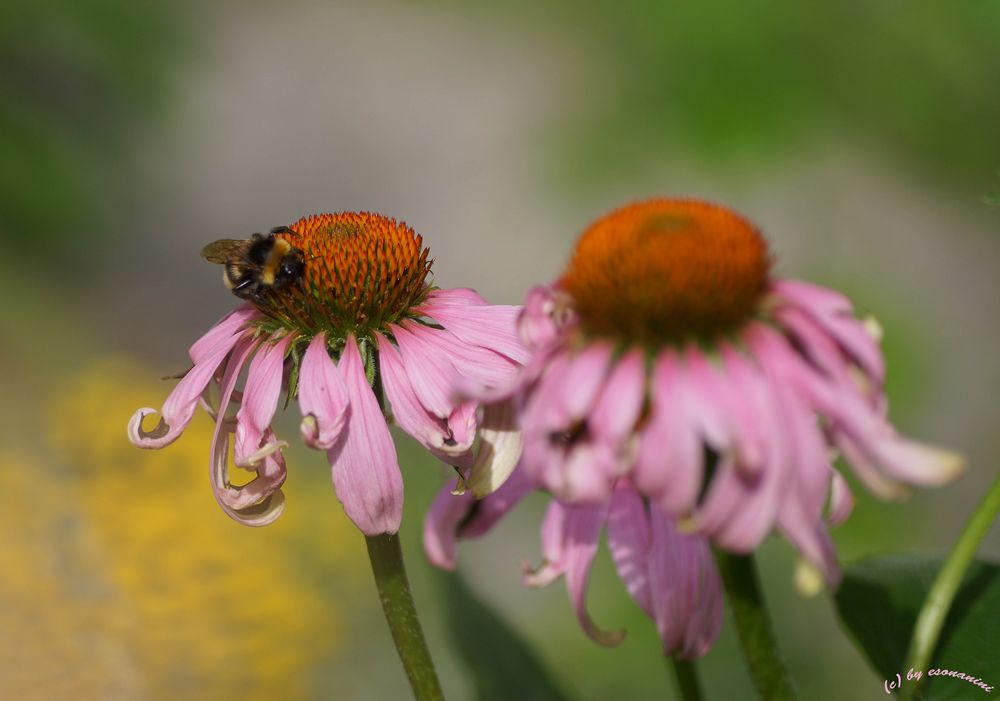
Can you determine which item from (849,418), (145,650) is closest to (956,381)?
(145,650)

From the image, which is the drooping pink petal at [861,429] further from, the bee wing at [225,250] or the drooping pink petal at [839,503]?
the bee wing at [225,250]

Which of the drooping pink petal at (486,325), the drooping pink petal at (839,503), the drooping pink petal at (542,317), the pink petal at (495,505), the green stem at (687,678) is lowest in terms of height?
the green stem at (687,678)

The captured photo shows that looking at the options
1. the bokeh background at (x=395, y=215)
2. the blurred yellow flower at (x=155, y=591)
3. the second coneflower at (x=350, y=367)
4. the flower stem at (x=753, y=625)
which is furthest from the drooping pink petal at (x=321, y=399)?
the blurred yellow flower at (x=155, y=591)

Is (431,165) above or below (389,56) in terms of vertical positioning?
below

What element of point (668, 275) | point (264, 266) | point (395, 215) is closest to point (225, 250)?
point (264, 266)

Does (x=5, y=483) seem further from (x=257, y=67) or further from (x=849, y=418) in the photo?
(x=257, y=67)

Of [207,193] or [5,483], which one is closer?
[5,483]
